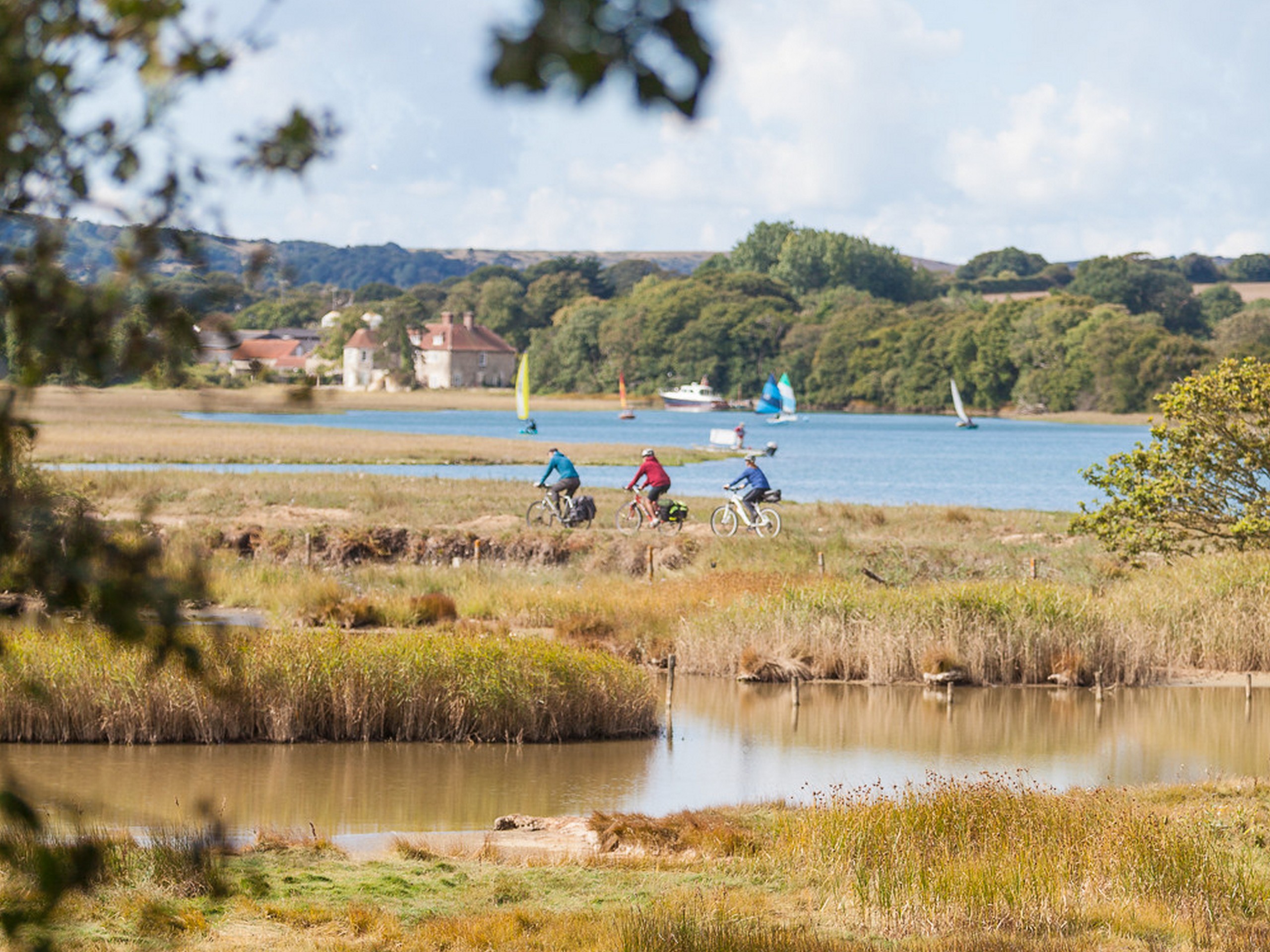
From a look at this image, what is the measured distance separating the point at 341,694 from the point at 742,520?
15.1 meters

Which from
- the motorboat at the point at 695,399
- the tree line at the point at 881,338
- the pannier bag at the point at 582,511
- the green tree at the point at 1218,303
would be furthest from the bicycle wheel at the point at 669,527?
the green tree at the point at 1218,303

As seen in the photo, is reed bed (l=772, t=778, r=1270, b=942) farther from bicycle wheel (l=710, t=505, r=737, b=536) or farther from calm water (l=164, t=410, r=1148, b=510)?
bicycle wheel (l=710, t=505, r=737, b=536)

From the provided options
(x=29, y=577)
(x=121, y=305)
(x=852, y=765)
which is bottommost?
(x=852, y=765)

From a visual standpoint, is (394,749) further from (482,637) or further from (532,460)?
(532,460)

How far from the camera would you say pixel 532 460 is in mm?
62500

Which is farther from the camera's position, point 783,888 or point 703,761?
point 703,761

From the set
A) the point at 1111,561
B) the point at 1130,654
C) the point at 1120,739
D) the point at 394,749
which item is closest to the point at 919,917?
the point at 394,749

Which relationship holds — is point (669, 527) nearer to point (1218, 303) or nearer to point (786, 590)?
point (786, 590)

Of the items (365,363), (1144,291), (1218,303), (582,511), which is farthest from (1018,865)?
(1218,303)

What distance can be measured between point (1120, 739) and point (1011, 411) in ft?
414

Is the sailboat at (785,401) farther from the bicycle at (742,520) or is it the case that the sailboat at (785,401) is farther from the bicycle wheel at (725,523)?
the bicycle wheel at (725,523)

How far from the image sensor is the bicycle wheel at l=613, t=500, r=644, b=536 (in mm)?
31172

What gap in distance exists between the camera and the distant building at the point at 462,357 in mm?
164875

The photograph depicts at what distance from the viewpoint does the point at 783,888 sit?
10.1 metres
